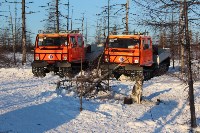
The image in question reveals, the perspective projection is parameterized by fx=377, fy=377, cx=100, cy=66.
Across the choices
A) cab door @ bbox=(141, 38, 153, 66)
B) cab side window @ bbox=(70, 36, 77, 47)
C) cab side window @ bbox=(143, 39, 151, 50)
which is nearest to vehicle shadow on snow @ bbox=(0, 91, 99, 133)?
cab door @ bbox=(141, 38, 153, 66)

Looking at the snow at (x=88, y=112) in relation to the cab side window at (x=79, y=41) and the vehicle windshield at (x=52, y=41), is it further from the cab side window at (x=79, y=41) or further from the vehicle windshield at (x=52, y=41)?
the cab side window at (x=79, y=41)

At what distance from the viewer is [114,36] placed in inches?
744

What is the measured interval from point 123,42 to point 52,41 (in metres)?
3.93

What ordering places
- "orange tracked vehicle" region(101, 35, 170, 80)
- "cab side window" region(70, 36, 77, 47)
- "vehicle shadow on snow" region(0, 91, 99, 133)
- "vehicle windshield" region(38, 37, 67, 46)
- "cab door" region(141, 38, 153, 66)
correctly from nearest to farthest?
"vehicle shadow on snow" region(0, 91, 99, 133) → "orange tracked vehicle" region(101, 35, 170, 80) → "cab door" region(141, 38, 153, 66) → "vehicle windshield" region(38, 37, 67, 46) → "cab side window" region(70, 36, 77, 47)

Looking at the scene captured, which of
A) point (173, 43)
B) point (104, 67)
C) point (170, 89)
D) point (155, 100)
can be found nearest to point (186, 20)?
point (173, 43)

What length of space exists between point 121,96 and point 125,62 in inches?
183

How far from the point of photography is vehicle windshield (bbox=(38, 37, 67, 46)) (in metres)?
20.1

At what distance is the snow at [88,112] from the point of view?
29.6 ft

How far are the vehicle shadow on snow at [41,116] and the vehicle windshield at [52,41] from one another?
8447 mm

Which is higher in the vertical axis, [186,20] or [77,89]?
[186,20]

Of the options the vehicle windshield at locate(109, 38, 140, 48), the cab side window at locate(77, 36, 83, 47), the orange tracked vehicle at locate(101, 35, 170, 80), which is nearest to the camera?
the orange tracked vehicle at locate(101, 35, 170, 80)

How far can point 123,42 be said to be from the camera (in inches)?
746

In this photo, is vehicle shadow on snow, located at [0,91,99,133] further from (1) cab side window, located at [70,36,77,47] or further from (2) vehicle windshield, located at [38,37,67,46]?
(1) cab side window, located at [70,36,77,47]

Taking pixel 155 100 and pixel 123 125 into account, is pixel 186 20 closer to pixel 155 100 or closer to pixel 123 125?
pixel 123 125
